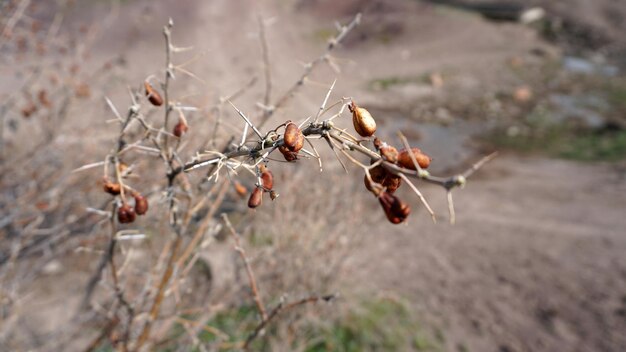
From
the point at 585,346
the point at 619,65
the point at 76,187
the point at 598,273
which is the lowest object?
the point at 619,65

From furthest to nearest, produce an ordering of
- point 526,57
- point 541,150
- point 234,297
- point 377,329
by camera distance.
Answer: point 526,57 < point 541,150 < point 377,329 < point 234,297

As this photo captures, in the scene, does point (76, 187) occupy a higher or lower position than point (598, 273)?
higher

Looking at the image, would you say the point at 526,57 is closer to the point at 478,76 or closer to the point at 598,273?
the point at 478,76

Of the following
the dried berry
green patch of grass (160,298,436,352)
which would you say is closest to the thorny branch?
the dried berry

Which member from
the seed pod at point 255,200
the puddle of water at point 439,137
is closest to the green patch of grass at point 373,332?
the seed pod at point 255,200

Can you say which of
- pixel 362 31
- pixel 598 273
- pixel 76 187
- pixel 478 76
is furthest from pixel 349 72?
pixel 76 187

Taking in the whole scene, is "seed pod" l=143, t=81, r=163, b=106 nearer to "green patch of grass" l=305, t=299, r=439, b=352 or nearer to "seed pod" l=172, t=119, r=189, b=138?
"seed pod" l=172, t=119, r=189, b=138

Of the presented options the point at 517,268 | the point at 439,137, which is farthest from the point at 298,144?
the point at 439,137
